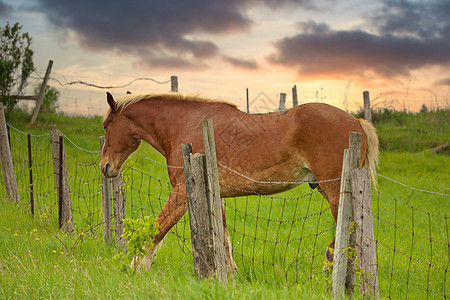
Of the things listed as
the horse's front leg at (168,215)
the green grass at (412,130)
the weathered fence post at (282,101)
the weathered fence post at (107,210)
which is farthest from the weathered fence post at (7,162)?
the green grass at (412,130)

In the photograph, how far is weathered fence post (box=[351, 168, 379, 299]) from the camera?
3.70 metres

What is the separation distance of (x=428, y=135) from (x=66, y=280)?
49.8 ft

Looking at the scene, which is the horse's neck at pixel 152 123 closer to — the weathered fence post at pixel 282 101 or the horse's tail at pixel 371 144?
the horse's tail at pixel 371 144

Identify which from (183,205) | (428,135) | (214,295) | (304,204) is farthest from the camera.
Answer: (428,135)

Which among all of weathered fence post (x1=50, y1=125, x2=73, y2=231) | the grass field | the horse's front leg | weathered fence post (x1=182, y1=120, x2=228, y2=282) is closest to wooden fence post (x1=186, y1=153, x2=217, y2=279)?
weathered fence post (x1=182, y1=120, x2=228, y2=282)

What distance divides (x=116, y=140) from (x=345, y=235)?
3115 millimetres

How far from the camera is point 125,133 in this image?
5.55m

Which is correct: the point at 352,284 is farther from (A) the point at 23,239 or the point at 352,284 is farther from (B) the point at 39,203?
(B) the point at 39,203

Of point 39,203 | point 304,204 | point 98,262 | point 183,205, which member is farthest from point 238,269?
point 39,203

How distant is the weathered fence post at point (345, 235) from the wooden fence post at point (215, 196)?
101 cm

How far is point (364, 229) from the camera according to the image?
12.3ft

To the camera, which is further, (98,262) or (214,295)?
(98,262)

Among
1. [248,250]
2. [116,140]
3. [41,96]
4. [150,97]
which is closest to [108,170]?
[116,140]

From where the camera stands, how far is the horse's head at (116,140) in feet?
18.1
